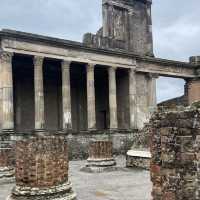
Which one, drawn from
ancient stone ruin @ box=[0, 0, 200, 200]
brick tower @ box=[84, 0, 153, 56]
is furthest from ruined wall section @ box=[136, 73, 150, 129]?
brick tower @ box=[84, 0, 153, 56]

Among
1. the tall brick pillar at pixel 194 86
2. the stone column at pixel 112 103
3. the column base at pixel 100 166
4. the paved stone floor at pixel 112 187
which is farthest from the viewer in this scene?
the tall brick pillar at pixel 194 86

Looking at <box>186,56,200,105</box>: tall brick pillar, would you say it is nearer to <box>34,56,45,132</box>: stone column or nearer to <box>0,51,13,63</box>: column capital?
<box>34,56,45,132</box>: stone column

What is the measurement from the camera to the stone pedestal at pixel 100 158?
13211mm

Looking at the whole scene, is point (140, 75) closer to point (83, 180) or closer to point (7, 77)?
point (7, 77)

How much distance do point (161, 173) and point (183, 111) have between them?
68cm

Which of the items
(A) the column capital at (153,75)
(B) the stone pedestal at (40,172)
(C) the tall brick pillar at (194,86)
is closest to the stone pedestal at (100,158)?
(B) the stone pedestal at (40,172)

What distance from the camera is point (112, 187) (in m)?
9.17

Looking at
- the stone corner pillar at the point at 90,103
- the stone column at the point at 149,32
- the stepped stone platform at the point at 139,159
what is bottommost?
the stepped stone platform at the point at 139,159

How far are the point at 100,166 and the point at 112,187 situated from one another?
4.04 meters

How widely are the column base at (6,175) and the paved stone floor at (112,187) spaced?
0.60 metres

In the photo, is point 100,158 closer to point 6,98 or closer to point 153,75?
point 6,98

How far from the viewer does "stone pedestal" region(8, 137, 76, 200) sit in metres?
6.35

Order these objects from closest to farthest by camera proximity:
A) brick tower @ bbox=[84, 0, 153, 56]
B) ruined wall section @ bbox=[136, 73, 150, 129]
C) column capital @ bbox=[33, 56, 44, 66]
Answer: column capital @ bbox=[33, 56, 44, 66]
ruined wall section @ bbox=[136, 73, 150, 129]
brick tower @ bbox=[84, 0, 153, 56]

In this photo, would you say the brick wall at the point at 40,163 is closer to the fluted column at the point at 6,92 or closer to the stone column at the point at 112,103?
the fluted column at the point at 6,92
